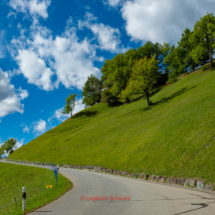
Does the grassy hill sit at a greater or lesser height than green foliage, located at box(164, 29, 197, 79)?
lesser

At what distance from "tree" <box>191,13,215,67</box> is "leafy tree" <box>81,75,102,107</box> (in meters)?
57.6

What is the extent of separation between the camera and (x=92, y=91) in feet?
349

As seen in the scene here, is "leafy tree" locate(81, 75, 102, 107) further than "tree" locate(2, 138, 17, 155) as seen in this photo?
No

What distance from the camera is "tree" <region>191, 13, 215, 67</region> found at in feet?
179

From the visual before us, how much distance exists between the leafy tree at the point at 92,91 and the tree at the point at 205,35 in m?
57.6

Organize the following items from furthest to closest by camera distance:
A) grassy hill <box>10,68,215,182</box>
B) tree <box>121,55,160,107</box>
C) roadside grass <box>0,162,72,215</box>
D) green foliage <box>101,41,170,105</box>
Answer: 1. green foliage <box>101,41,170,105</box>
2. tree <box>121,55,160,107</box>
3. grassy hill <box>10,68,215,182</box>
4. roadside grass <box>0,162,72,215</box>

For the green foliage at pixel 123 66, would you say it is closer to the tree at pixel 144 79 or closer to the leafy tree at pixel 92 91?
the leafy tree at pixel 92 91

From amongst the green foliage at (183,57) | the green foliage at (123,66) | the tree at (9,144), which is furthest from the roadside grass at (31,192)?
the tree at (9,144)

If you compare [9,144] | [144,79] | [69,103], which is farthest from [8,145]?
[144,79]

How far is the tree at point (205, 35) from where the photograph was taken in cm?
5462

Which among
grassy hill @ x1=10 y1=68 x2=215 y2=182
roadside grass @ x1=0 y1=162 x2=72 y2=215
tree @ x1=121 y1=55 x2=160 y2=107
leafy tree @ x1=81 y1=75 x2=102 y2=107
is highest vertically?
leafy tree @ x1=81 y1=75 x2=102 y2=107

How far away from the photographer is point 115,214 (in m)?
7.23

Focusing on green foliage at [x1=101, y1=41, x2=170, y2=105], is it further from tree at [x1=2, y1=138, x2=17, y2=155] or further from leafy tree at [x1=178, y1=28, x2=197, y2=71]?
tree at [x1=2, y1=138, x2=17, y2=155]

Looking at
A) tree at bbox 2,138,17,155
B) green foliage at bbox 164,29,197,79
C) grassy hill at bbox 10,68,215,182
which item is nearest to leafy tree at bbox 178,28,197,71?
green foliage at bbox 164,29,197,79
